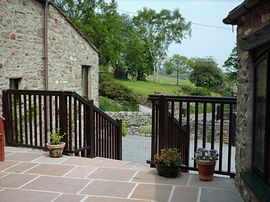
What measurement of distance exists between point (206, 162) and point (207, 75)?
24.9m

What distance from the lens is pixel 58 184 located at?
11.7ft

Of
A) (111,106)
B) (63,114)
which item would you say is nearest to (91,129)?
(63,114)

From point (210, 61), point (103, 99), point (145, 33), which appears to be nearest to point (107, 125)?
point (103, 99)

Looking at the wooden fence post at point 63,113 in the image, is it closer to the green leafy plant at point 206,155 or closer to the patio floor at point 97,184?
the patio floor at point 97,184

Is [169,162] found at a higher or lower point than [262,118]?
lower

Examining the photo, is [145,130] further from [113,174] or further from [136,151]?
[113,174]

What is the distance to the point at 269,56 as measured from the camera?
104 inches

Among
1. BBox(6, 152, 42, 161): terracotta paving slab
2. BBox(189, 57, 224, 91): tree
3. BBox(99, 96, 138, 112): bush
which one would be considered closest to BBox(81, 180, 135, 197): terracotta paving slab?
BBox(6, 152, 42, 161): terracotta paving slab

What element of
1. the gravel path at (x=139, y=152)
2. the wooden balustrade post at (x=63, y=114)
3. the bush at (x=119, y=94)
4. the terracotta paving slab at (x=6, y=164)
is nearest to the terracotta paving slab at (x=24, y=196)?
the terracotta paving slab at (x=6, y=164)

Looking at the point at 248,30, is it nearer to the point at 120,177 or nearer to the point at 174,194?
the point at 174,194

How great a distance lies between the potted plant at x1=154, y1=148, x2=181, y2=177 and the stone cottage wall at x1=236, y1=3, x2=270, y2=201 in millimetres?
696

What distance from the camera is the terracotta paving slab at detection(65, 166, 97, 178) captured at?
12.7ft

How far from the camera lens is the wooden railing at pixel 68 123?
4.77 metres

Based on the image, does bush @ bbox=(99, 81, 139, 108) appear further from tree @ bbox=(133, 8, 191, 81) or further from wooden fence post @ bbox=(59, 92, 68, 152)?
wooden fence post @ bbox=(59, 92, 68, 152)
